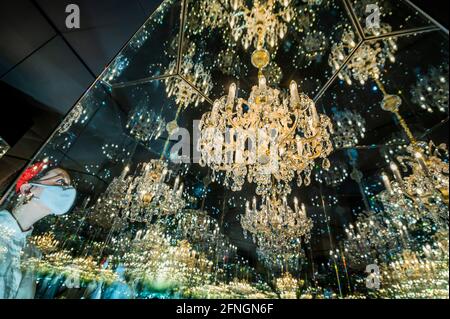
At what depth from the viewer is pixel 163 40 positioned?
9.18 feet

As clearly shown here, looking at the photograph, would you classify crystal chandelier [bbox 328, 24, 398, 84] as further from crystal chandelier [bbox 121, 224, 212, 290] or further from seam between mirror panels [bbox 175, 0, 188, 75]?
crystal chandelier [bbox 121, 224, 212, 290]

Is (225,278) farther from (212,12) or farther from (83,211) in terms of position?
(212,12)

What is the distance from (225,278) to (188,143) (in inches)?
206

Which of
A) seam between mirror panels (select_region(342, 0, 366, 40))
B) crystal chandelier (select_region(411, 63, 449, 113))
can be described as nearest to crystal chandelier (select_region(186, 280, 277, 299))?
crystal chandelier (select_region(411, 63, 449, 113))

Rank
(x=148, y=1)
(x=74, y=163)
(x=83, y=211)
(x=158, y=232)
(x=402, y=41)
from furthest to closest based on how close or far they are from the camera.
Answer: (x=158, y=232) → (x=83, y=211) → (x=74, y=163) → (x=402, y=41) → (x=148, y=1)

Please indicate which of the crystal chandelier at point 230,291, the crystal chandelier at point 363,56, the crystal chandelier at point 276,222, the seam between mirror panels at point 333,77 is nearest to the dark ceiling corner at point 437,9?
the crystal chandelier at point 363,56

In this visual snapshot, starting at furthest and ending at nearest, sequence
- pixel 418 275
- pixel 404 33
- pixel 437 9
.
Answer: pixel 418 275 < pixel 404 33 < pixel 437 9

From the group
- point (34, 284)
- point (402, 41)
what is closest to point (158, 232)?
point (34, 284)

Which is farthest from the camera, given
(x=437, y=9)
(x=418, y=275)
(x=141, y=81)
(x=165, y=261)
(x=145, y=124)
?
(x=165, y=261)

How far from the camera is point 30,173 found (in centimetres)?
242

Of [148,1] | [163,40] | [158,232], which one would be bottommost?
[158,232]

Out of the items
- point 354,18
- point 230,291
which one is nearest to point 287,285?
point 230,291

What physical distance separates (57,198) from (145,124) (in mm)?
2304

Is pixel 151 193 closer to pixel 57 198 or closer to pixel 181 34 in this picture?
pixel 57 198
